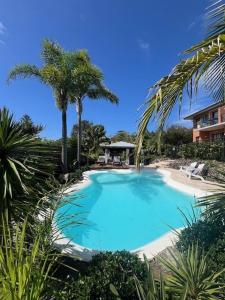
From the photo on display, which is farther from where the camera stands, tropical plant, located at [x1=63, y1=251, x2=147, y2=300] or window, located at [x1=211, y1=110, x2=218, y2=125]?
window, located at [x1=211, y1=110, x2=218, y2=125]

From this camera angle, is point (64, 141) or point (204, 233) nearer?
point (204, 233)

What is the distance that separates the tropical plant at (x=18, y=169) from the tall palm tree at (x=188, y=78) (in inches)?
76.3

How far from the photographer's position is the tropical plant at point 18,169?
3760mm

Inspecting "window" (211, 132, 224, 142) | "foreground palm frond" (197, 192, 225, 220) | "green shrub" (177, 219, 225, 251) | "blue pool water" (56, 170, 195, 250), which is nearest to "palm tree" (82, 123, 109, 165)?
"blue pool water" (56, 170, 195, 250)

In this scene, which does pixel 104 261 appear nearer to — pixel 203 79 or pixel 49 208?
pixel 49 208

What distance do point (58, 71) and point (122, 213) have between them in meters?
10.6

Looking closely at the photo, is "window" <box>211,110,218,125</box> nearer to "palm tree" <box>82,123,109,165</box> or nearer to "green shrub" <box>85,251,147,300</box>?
"palm tree" <box>82,123,109,165</box>

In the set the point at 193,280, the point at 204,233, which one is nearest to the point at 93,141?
the point at 204,233

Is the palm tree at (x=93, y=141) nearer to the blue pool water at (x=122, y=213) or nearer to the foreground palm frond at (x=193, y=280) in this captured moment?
the blue pool water at (x=122, y=213)

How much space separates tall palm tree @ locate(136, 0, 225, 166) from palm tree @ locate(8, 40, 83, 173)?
1502 centimetres

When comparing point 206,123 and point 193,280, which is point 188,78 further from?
point 206,123

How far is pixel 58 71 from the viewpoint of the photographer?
56.6 ft

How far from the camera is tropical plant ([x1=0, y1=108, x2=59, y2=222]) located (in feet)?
12.3

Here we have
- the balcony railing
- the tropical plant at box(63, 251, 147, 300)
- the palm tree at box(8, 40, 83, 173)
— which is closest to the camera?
the tropical plant at box(63, 251, 147, 300)
